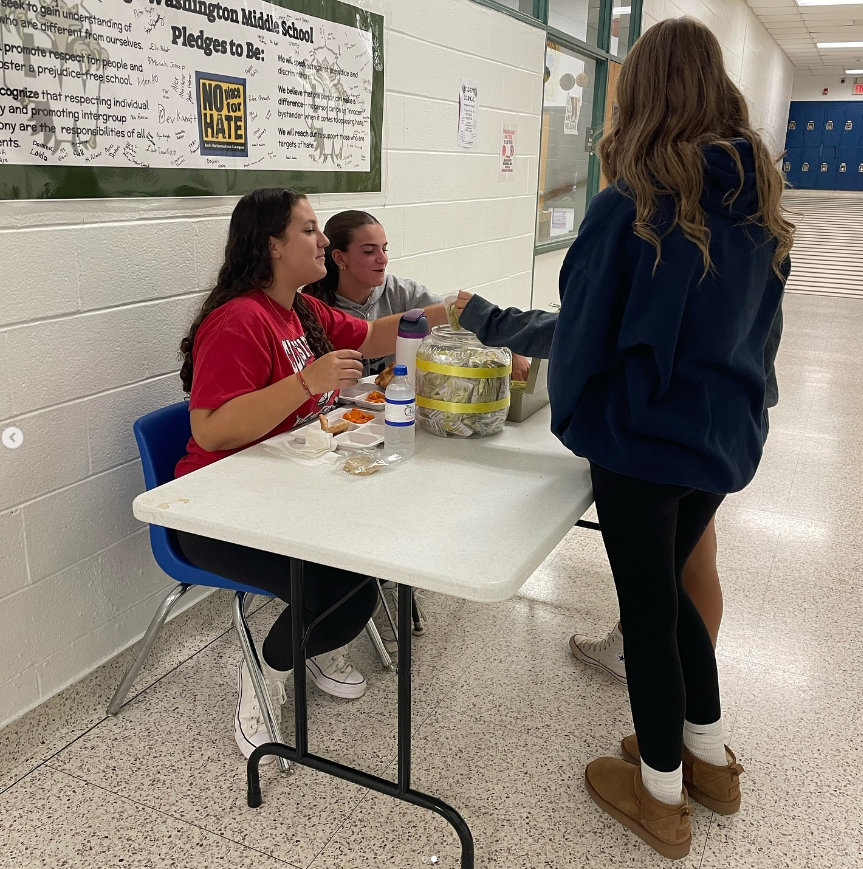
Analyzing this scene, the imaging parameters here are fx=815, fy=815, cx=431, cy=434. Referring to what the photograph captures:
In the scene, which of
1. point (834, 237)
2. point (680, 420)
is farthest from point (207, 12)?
point (834, 237)

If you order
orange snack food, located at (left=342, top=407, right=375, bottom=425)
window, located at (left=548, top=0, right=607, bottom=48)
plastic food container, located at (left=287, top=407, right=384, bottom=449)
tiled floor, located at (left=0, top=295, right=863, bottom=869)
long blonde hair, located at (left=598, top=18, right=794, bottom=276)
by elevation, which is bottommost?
tiled floor, located at (left=0, top=295, right=863, bottom=869)

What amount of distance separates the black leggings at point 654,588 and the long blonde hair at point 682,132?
1.35 feet

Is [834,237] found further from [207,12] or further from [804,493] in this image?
[207,12]

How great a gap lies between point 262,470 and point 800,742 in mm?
1406

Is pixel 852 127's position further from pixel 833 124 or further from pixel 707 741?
pixel 707 741

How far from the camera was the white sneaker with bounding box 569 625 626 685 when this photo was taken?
214cm

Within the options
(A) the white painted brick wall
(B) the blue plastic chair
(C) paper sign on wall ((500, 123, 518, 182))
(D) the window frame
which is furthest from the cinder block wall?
(A) the white painted brick wall

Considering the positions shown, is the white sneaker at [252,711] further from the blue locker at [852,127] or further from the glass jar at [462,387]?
the blue locker at [852,127]

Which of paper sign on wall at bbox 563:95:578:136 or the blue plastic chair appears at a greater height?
paper sign on wall at bbox 563:95:578:136

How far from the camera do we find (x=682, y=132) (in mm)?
1312

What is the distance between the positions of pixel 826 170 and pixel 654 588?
62.1ft

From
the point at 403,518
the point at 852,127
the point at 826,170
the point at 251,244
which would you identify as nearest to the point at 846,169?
the point at 826,170
